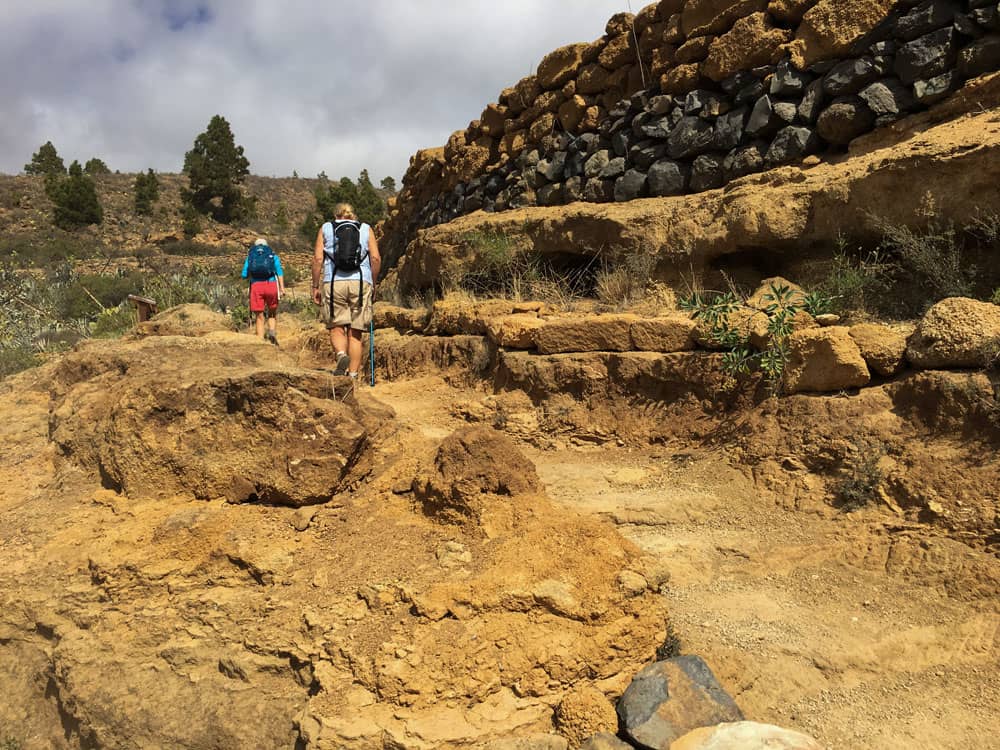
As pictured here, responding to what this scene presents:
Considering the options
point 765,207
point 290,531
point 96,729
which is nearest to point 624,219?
point 765,207

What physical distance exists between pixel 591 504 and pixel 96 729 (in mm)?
2387

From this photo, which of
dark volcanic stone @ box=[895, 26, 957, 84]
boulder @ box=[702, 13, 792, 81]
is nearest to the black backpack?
boulder @ box=[702, 13, 792, 81]

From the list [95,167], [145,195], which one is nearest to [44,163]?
[95,167]

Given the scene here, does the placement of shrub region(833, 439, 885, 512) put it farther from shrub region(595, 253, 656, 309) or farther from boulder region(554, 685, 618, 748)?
shrub region(595, 253, 656, 309)

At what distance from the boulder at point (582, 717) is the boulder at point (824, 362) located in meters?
2.40

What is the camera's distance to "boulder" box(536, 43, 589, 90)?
736 cm

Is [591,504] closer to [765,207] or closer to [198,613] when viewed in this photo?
[198,613]

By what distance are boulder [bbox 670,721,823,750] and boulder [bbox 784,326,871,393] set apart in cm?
221

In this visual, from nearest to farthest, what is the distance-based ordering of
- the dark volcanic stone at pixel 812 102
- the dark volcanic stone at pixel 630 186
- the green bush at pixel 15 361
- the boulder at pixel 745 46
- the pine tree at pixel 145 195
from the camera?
the dark volcanic stone at pixel 812 102 < the boulder at pixel 745 46 < the dark volcanic stone at pixel 630 186 < the green bush at pixel 15 361 < the pine tree at pixel 145 195

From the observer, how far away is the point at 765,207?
4918 millimetres

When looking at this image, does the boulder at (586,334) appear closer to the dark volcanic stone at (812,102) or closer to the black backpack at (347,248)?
the black backpack at (347,248)

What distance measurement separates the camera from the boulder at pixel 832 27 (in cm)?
483

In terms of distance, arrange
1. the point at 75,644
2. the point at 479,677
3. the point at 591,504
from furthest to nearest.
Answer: the point at 591,504 < the point at 75,644 < the point at 479,677

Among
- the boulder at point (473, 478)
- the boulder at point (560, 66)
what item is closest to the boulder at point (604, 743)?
the boulder at point (473, 478)
